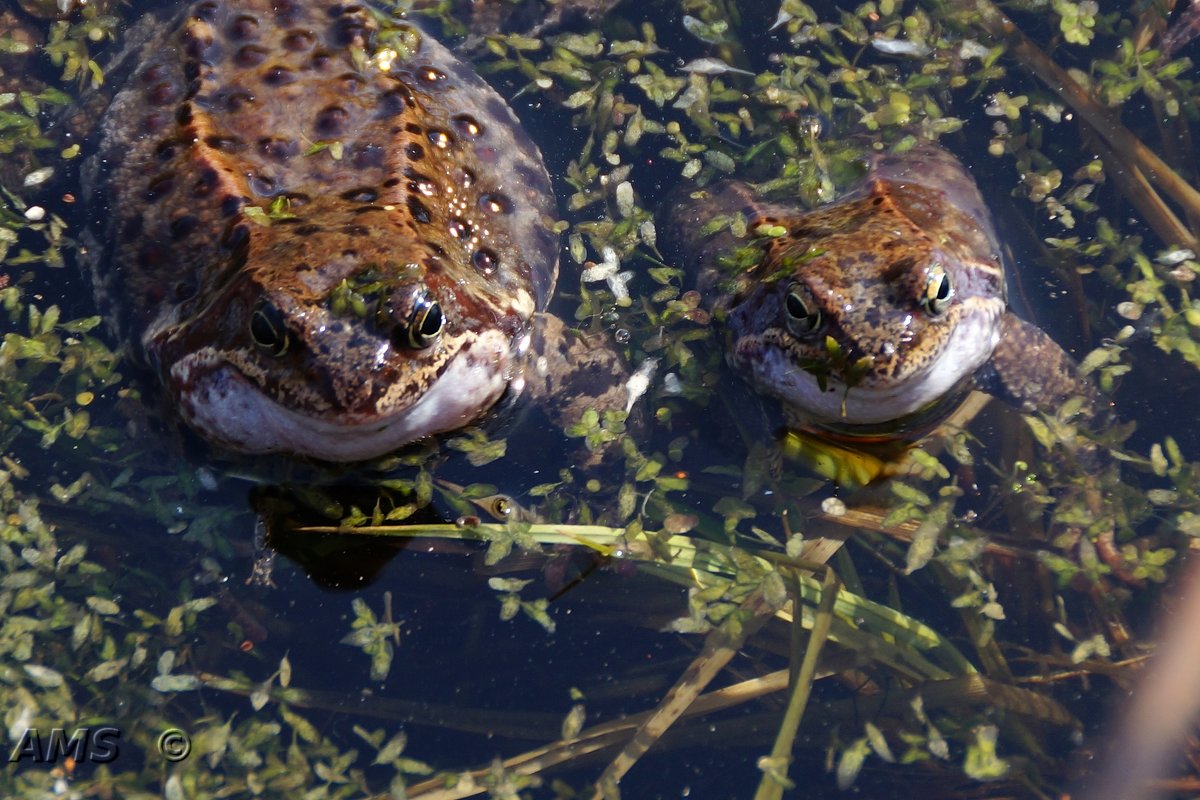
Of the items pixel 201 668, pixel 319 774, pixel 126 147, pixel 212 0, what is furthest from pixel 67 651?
pixel 212 0

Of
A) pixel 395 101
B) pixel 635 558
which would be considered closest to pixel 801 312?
pixel 635 558

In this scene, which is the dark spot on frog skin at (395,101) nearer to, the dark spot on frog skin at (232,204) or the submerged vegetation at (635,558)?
the dark spot on frog skin at (232,204)


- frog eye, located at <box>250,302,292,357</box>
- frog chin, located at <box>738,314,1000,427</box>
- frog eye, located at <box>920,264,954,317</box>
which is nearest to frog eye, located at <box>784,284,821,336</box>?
frog chin, located at <box>738,314,1000,427</box>

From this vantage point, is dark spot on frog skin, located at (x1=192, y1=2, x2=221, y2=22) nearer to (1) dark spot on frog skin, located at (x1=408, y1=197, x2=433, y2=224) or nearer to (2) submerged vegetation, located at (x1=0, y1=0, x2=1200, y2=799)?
(2) submerged vegetation, located at (x1=0, y1=0, x2=1200, y2=799)

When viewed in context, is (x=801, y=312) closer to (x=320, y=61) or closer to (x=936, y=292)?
(x=936, y=292)

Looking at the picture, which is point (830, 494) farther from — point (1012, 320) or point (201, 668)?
point (201, 668)
